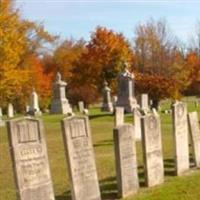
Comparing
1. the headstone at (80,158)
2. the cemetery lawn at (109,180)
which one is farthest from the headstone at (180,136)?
the headstone at (80,158)

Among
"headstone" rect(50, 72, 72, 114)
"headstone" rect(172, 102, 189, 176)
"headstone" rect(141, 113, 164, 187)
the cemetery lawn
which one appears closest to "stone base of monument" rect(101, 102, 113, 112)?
"headstone" rect(50, 72, 72, 114)

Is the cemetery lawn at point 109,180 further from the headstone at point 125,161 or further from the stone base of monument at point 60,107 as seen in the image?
the stone base of monument at point 60,107

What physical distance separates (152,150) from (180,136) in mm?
1462

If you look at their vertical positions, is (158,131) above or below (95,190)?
above

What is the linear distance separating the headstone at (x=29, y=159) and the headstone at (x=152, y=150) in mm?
2801

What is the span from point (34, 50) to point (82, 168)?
5749 centimetres

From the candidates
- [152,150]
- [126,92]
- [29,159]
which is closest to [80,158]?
[29,159]

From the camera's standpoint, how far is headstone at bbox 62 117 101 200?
9.96m

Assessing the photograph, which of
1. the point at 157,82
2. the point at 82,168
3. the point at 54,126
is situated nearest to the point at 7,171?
the point at 82,168

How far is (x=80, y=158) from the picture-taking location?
10.1 m

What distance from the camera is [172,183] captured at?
1198 cm

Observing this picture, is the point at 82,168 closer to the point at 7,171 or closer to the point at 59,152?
the point at 7,171

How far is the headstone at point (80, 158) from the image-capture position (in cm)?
996

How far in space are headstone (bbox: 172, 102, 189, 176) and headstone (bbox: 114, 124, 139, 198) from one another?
220cm
